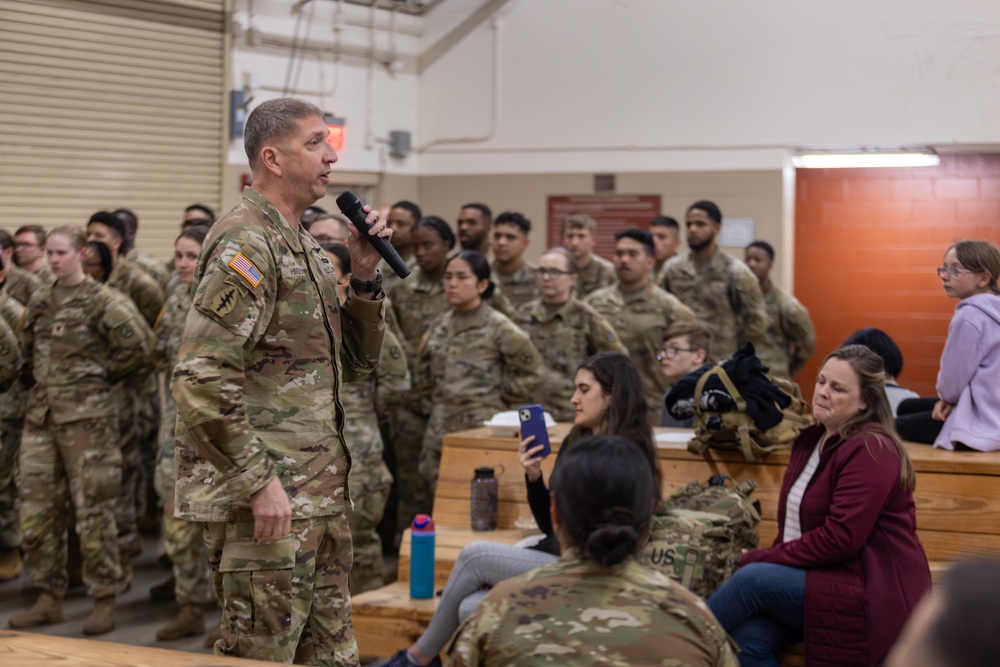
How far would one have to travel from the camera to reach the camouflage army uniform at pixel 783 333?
7.21 meters

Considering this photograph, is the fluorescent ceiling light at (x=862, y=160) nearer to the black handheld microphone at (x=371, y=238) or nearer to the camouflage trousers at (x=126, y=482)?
the camouflage trousers at (x=126, y=482)

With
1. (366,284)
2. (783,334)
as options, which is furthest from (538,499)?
(783,334)

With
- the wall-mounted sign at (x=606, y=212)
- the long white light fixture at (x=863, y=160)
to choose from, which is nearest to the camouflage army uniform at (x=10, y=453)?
the wall-mounted sign at (x=606, y=212)

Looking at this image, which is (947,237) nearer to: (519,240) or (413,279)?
(519,240)

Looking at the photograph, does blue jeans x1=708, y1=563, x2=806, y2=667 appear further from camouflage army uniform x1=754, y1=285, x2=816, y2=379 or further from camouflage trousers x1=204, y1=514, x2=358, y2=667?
camouflage army uniform x1=754, y1=285, x2=816, y2=379

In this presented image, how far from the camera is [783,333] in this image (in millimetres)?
7359

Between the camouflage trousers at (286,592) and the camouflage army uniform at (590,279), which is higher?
the camouflage army uniform at (590,279)

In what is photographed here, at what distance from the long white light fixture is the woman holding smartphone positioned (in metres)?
5.24

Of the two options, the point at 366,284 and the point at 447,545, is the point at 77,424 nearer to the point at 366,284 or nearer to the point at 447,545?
the point at 447,545

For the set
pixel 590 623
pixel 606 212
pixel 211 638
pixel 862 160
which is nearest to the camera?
pixel 590 623

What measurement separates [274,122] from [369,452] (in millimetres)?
2581

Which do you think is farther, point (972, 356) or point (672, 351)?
point (672, 351)

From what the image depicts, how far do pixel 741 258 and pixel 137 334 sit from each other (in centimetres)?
476

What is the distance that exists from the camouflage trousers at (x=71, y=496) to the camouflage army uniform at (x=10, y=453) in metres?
0.72
